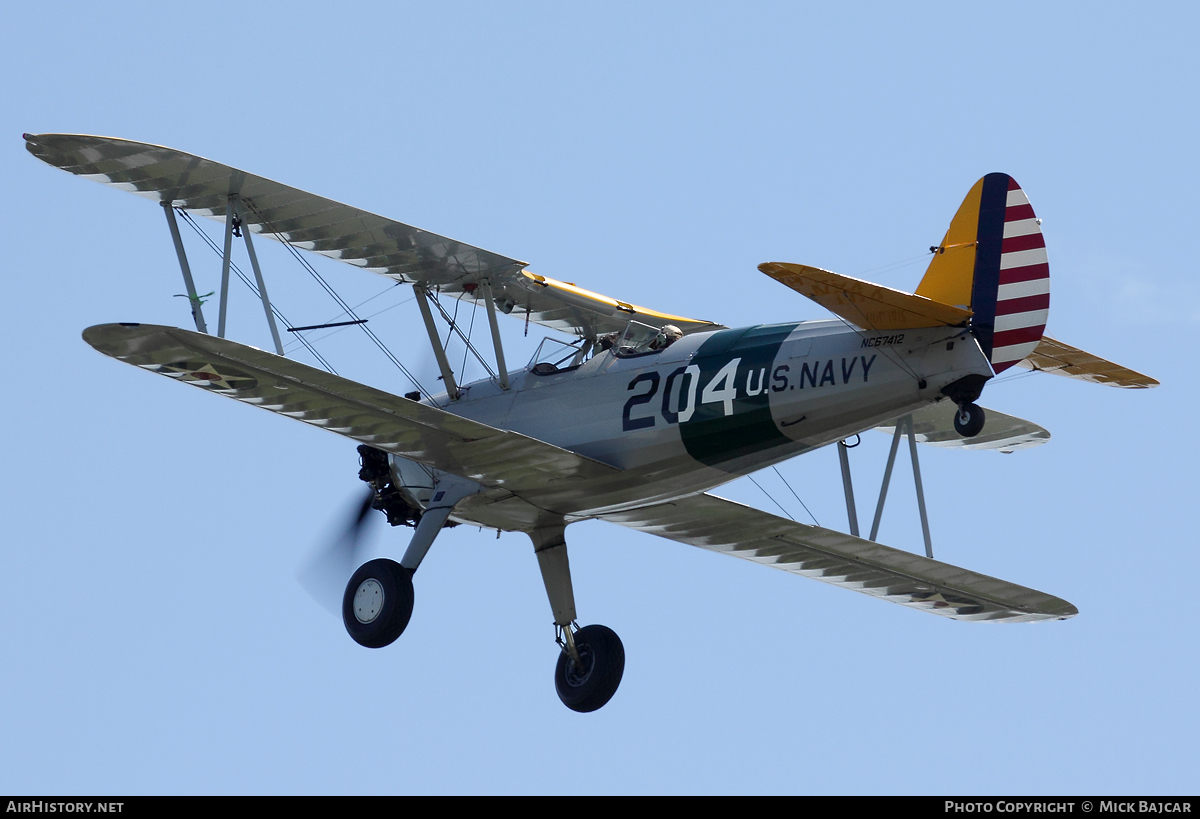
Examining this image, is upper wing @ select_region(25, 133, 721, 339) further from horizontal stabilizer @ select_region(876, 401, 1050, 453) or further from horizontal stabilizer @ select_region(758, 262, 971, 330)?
horizontal stabilizer @ select_region(876, 401, 1050, 453)

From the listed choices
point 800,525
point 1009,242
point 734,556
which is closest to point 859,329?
point 1009,242

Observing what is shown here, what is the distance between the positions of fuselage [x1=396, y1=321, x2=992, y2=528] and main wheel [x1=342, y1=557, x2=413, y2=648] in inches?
37.7

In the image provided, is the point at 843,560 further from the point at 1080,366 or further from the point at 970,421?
the point at 970,421

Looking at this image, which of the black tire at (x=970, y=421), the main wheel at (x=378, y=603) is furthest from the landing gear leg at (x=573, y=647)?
the black tire at (x=970, y=421)

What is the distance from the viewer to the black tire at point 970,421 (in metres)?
12.9

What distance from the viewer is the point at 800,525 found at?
16.9 meters

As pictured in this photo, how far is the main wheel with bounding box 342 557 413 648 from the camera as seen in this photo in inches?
→ 611

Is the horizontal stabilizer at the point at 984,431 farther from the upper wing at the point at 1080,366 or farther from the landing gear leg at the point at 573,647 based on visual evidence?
the landing gear leg at the point at 573,647

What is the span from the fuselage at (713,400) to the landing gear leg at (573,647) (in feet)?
1.82

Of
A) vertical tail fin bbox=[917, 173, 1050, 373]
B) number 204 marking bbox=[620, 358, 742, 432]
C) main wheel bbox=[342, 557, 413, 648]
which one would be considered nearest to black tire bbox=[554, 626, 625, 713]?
main wheel bbox=[342, 557, 413, 648]
